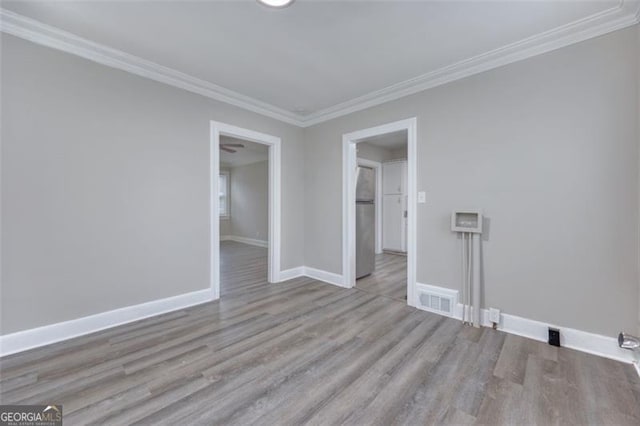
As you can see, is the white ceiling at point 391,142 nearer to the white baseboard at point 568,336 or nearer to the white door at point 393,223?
the white door at point 393,223

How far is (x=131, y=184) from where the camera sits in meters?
2.58

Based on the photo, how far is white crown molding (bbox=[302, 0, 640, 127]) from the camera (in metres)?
1.92

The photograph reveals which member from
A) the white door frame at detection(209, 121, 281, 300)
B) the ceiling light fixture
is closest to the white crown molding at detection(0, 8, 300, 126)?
the white door frame at detection(209, 121, 281, 300)

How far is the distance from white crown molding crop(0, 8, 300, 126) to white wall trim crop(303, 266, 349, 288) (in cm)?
258

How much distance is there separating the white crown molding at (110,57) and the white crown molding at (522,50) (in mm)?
1717

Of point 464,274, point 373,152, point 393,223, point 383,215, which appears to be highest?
point 373,152

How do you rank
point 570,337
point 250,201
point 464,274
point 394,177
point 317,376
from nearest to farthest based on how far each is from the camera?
point 317,376
point 570,337
point 464,274
point 394,177
point 250,201

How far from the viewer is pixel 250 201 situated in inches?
316

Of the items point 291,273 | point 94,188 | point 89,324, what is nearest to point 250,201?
point 291,273

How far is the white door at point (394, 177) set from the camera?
20.3 ft

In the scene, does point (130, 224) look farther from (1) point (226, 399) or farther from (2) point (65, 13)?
(1) point (226, 399)

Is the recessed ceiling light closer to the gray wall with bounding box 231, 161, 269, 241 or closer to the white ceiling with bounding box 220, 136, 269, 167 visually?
the white ceiling with bounding box 220, 136, 269, 167

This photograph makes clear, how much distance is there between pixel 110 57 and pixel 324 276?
3.55m

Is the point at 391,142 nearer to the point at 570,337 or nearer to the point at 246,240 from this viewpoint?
the point at 570,337
